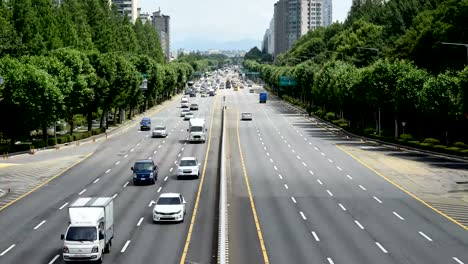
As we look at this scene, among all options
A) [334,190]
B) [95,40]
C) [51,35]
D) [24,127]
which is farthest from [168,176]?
[95,40]

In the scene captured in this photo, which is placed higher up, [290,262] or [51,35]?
[51,35]

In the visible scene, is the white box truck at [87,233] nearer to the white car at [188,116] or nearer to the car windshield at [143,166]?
the car windshield at [143,166]

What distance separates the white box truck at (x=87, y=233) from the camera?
35.5 m

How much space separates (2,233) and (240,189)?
21985 mm

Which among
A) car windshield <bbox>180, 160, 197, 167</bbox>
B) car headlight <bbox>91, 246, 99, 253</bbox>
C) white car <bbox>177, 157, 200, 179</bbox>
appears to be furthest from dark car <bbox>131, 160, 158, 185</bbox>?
car headlight <bbox>91, 246, 99, 253</bbox>

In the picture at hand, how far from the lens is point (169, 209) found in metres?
47.1

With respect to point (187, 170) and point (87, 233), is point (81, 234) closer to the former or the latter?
point (87, 233)

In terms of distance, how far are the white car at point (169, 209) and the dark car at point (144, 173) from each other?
624 inches

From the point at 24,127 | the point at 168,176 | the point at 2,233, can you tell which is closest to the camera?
the point at 2,233

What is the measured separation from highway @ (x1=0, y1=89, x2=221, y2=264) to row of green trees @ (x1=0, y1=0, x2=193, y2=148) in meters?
9.96

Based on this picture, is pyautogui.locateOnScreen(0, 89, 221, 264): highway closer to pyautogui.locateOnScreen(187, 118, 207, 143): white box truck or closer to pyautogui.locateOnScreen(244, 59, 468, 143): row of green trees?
pyautogui.locateOnScreen(187, 118, 207, 143): white box truck

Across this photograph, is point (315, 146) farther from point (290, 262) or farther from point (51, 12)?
point (290, 262)

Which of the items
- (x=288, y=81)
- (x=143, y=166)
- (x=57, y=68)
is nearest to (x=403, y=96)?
(x=143, y=166)

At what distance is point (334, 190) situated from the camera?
61094 mm
